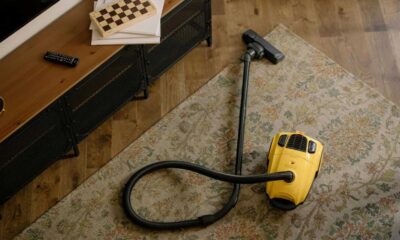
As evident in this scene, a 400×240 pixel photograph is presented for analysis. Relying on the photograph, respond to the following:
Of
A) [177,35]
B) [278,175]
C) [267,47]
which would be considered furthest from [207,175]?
[267,47]

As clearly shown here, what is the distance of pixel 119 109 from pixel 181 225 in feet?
2.17

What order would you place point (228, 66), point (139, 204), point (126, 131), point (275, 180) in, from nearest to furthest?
point (275, 180), point (139, 204), point (126, 131), point (228, 66)

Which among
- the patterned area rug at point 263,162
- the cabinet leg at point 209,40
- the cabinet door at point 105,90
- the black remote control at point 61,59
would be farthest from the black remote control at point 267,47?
the black remote control at point 61,59

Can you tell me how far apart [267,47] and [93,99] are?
929mm

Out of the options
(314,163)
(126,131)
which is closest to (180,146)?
(126,131)

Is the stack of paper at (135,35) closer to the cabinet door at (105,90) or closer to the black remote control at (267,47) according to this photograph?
the cabinet door at (105,90)

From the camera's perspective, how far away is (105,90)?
2664mm

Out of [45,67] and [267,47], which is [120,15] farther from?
[267,47]

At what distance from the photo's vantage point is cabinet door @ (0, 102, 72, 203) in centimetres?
238

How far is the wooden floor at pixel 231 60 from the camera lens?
8.77ft

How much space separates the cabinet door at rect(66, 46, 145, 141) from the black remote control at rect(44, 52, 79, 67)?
0.09 meters

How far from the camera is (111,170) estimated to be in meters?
2.71

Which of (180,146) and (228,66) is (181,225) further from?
(228,66)

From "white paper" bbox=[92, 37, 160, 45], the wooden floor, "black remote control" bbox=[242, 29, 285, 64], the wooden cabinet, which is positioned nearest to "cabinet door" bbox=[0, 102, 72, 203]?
the wooden cabinet
